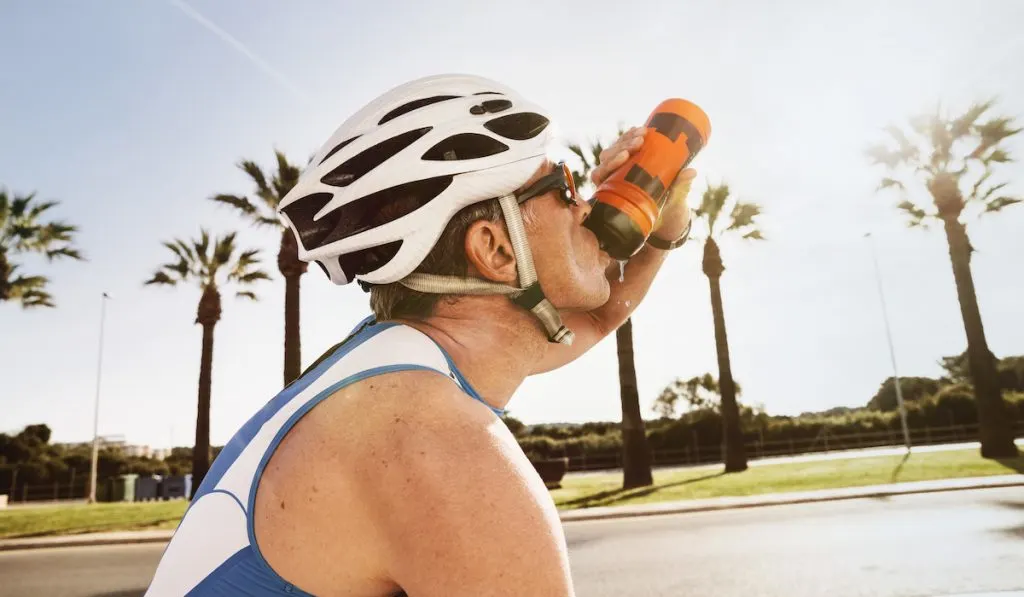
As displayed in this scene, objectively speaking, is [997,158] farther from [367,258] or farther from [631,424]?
[367,258]

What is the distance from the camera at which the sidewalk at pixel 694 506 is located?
17.0 metres

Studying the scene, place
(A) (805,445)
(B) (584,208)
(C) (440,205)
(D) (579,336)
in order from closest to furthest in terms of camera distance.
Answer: (C) (440,205) < (B) (584,208) < (D) (579,336) < (A) (805,445)

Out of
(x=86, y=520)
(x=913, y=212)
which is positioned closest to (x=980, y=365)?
(x=913, y=212)

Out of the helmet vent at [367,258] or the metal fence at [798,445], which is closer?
the helmet vent at [367,258]

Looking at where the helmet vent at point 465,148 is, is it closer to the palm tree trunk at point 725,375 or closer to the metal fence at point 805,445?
the palm tree trunk at point 725,375

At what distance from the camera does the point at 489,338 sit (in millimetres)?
→ 1619

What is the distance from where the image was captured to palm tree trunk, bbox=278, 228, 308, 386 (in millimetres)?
23000

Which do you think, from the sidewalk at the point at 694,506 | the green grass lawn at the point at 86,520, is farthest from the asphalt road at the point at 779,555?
the green grass lawn at the point at 86,520

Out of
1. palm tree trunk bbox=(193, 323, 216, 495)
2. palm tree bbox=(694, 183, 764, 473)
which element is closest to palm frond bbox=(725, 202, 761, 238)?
palm tree bbox=(694, 183, 764, 473)

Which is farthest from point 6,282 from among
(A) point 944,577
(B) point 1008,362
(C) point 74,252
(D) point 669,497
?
(B) point 1008,362

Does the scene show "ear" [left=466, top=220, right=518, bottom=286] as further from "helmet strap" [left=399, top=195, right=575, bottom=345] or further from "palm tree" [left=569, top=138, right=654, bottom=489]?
"palm tree" [left=569, top=138, right=654, bottom=489]

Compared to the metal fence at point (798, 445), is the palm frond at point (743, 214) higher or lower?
higher

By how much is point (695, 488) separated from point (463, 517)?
22726 millimetres

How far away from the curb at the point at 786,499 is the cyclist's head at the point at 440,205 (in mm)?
15916
